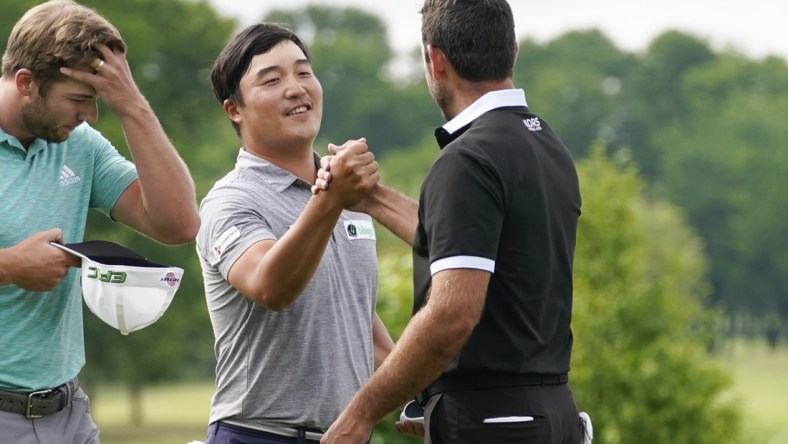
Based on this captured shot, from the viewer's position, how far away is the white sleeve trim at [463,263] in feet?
14.2

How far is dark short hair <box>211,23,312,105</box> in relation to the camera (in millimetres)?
5305

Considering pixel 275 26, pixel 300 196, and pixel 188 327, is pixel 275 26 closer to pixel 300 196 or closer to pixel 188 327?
pixel 300 196

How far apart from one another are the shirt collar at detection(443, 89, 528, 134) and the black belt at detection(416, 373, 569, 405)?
32.8 inches

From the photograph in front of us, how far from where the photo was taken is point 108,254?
15.3ft

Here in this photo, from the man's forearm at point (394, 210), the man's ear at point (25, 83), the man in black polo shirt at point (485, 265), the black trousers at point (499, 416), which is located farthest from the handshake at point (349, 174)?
the man's ear at point (25, 83)

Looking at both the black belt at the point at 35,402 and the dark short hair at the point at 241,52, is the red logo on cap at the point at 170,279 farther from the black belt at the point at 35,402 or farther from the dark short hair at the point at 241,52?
the dark short hair at the point at 241,52

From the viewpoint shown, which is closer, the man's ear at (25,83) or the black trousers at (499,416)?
the black trousers at (499,416)

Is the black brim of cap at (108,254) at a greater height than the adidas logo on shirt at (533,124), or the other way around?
the adidas logo on shirt at (533,124)

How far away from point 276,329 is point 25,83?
123 cm

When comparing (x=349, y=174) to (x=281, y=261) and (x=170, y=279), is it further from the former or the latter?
(x=170, y=279)

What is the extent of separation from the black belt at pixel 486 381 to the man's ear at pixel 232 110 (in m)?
1.40

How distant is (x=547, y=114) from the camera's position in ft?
331

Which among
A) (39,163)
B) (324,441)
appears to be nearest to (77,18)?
(39,163)

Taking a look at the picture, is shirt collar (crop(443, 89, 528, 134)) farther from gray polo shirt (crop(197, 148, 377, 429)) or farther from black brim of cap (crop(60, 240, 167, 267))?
black brim of cap (crop(60, 240, 167, 267))
